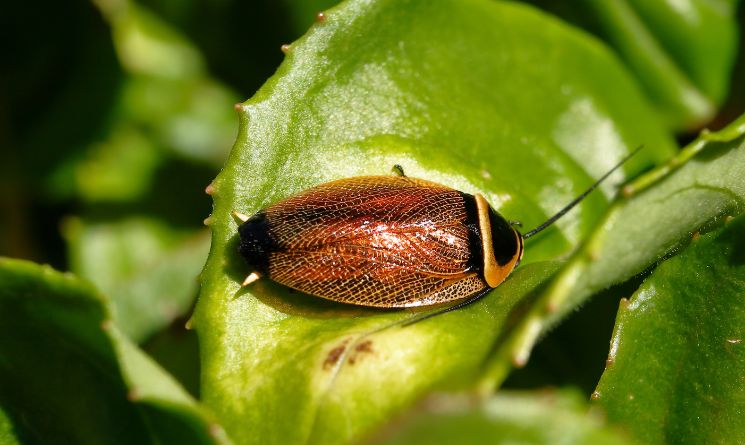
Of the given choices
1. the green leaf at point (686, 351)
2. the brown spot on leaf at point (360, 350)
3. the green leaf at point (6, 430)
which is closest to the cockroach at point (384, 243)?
the brown spot on leaf at point (360, 350)

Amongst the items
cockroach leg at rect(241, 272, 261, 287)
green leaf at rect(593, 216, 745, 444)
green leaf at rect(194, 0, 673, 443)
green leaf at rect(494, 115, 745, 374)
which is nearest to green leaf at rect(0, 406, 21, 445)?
green leaf at rect(194, 0, 673, 443)

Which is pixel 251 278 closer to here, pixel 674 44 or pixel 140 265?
pixel 140 265

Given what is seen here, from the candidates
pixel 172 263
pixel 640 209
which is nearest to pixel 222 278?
pixel 640 209

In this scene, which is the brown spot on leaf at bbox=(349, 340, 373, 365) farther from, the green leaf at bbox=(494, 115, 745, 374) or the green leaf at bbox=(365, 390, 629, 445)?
the green leaf at bbox=(365, 390, 629, 445)

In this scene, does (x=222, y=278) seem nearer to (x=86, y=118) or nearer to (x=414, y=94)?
(x=414, y=94)

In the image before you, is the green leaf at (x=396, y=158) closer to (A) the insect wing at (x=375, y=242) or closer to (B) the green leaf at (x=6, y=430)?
(A) the insect wing at (x=375, y=242)

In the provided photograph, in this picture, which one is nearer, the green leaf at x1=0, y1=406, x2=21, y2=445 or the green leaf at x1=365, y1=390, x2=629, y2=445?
the green leaf at x1=365, y1=390, x2=629, y2=445
